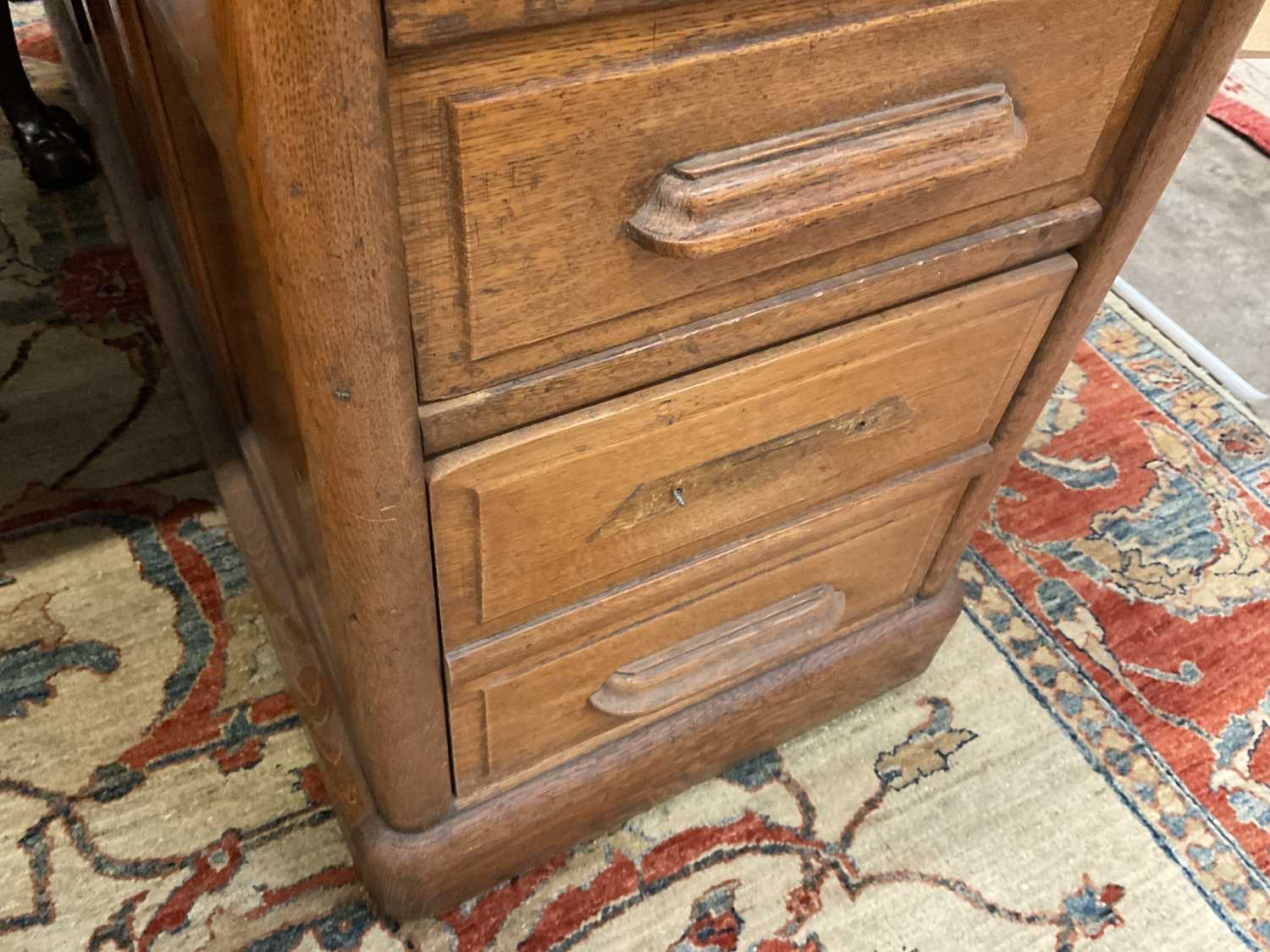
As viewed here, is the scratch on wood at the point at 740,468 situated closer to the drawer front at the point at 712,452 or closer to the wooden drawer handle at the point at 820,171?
the drawer front at the point at 712,452

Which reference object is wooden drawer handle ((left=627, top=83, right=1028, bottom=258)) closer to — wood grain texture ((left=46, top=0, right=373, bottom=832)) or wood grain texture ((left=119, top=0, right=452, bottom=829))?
wood grain texture ((left=119, top=0, right=452, bottom=829))

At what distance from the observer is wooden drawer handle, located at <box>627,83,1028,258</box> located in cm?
40

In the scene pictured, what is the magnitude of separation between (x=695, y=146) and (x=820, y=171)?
2.2 inches

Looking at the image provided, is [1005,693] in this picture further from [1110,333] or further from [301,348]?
[301,348]

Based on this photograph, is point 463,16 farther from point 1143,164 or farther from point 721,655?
point 721,655

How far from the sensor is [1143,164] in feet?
1.73

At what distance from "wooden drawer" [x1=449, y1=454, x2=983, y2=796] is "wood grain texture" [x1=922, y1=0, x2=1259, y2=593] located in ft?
0.23

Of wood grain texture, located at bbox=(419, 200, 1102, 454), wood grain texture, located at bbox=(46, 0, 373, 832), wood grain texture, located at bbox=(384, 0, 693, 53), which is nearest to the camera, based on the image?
wood grain texture, located at bbox=(384, 0, 693, 53)

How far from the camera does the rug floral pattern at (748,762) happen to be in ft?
2.50

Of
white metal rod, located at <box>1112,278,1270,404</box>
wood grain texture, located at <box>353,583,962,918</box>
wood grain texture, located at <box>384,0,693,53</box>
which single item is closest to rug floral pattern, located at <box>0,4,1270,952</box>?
wood grain texture, located at <box>353,583,962,918</box>

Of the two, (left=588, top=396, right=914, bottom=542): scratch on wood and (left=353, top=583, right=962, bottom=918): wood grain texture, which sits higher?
(left=588, top=396, right=914, bottom=542): scratch on wood

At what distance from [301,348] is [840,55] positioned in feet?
0.77

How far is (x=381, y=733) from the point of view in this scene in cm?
58

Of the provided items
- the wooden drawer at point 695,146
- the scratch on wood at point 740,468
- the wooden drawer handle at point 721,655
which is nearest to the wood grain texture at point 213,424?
the wooden drawer handle at point 721,655
